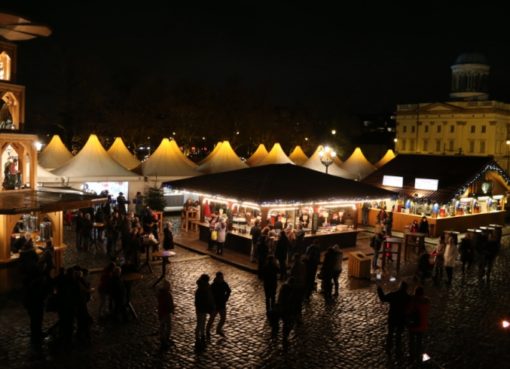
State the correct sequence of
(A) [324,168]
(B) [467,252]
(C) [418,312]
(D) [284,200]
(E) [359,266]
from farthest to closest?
(A) [324,168] → (D) [284,200] → (B) [467,252] → (E) [359,266] → (C) [418,312]

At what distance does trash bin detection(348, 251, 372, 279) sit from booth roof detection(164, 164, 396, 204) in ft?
13.0

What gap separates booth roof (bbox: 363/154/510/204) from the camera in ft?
89.9

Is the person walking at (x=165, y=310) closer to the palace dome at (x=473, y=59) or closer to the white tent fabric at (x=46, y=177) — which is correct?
the white tent fabric at (x=46, y=177)

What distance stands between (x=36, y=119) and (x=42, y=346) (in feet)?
120

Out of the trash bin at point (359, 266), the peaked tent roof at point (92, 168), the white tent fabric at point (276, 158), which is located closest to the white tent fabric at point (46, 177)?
the peaked tent roof at point (92, 168)

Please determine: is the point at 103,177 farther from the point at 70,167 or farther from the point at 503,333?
the point at 503,333

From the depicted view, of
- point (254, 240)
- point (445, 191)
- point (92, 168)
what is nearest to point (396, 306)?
point (254, 240)

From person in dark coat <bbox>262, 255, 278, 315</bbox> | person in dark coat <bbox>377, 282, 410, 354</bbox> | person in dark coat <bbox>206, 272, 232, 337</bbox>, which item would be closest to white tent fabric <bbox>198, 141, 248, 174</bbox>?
person in dark coat <bbox>262, 255, 278, 315</bbox>

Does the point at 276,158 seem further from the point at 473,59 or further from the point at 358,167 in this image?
the point at 473,59

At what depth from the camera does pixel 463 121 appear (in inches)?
3194

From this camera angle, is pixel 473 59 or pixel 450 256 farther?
pixel 473 59

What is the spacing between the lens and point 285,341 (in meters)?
10.6

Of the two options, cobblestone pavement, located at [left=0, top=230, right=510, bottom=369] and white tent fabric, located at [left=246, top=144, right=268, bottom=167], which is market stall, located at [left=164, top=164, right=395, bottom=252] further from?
white tent fabric, located at [left=246, top=144, right=268, bottom=167]

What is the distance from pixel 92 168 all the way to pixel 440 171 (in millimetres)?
18265
